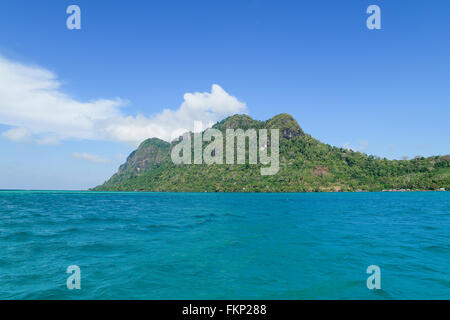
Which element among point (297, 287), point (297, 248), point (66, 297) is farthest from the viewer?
point (297, 248)

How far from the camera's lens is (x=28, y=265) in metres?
14.9

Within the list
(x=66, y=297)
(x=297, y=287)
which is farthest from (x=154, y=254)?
(x=297, y=287)

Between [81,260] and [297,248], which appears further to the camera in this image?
[297,248]

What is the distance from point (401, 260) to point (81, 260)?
69.6 feet

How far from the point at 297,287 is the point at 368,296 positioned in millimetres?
3057
